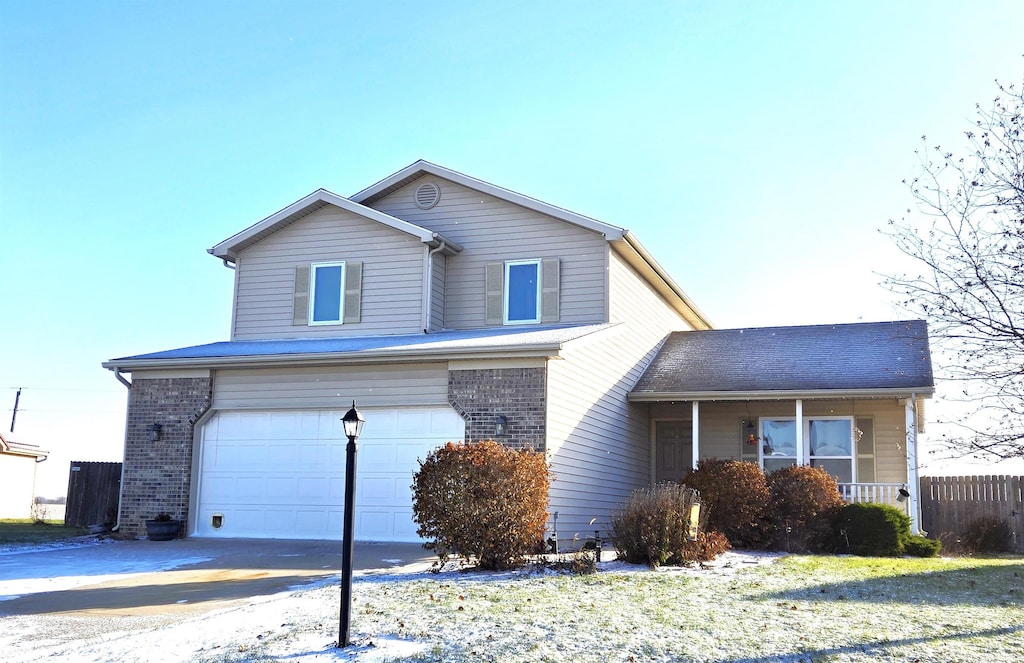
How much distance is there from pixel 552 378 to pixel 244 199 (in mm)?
9877

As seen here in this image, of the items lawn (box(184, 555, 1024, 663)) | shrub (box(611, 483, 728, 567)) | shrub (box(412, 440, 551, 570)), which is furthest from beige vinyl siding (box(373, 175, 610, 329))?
lawn (box(184, 555, 1024, 663))

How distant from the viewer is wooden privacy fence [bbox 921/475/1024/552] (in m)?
17.5

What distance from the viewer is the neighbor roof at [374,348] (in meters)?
14.6

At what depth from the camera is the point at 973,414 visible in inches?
351

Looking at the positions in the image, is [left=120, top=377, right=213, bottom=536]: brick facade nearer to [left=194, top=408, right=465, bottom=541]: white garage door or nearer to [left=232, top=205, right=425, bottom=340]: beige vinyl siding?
[left=194, top=408, right=465, bottom=541]: white garage door

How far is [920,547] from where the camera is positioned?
1477 cm


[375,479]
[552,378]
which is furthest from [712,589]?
[375,479]

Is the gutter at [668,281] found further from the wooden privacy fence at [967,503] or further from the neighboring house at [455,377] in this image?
the wooden privacy fence at [967,503]

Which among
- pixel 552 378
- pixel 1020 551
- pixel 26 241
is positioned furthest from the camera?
pixel 26 241

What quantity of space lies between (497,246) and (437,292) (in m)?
1.48

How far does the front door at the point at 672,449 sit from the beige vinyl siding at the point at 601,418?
33cm

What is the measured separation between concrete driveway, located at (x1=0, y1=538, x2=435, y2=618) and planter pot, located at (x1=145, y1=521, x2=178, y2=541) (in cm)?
17

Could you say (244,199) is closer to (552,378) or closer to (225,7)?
(225,7)

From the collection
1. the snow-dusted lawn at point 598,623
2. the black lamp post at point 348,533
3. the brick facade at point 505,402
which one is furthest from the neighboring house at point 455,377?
the black lamp post at point 348,533
